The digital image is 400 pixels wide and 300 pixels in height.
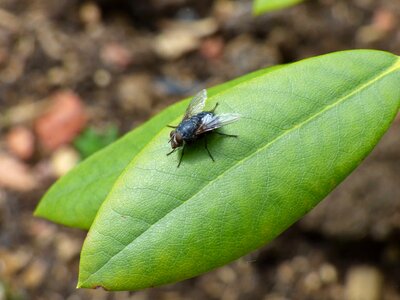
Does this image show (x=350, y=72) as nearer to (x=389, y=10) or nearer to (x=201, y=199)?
(x=201, y=199)

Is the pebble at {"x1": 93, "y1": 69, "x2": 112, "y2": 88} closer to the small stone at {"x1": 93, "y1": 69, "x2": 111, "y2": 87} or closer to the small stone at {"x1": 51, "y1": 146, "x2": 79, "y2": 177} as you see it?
the small stone at {"x1": 93, "y1": 69, "x2": 111, "y2": 87}

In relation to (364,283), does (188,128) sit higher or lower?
higher

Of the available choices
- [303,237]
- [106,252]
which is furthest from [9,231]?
[106,252]

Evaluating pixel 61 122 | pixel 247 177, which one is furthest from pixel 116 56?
pixel 247 177

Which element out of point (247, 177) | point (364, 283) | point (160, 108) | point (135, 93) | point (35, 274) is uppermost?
point (247, 177)

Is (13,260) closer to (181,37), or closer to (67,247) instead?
(67,247)

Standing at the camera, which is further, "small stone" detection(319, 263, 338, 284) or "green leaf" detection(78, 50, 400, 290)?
"small stone" detection(319, 263, 338, 284)

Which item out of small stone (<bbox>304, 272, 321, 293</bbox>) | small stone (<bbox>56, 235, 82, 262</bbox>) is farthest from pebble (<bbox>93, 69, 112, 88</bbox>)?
small stone (<bbox>304, 272, 321, 293</bbox>)
